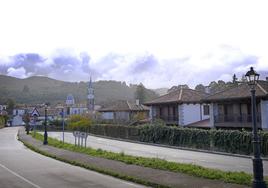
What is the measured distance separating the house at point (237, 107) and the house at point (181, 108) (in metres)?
7.54

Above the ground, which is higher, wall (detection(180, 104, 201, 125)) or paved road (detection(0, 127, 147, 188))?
wall (detection(180, 104, 201, 125))

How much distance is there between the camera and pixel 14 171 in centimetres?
1909

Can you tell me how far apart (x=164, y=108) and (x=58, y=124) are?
43823mm

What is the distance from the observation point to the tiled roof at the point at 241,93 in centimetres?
3900

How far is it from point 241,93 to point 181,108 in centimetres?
1374

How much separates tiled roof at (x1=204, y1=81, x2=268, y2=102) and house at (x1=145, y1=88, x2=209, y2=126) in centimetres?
802

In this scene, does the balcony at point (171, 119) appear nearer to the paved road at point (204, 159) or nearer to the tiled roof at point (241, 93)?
the tiled roof at point (241, 93)

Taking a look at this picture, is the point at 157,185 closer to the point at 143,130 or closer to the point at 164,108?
the point at 143,130

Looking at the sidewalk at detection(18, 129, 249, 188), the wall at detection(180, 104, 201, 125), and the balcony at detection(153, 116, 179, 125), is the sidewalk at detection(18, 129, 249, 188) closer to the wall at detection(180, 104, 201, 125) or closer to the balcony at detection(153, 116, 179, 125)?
the wall at detection(180, 104, 201, 125)

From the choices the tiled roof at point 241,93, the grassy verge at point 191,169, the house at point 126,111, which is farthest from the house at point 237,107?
the house at point 126,111

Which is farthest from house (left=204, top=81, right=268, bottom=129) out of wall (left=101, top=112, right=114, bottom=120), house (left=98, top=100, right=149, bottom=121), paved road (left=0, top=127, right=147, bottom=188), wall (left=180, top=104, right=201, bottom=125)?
wall (left=101, top=112, right=114, bottom=120)

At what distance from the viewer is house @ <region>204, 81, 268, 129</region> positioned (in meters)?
38.9

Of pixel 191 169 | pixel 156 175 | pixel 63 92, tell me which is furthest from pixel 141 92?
pixel 156 175

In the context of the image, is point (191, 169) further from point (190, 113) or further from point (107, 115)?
point (107, 115)
